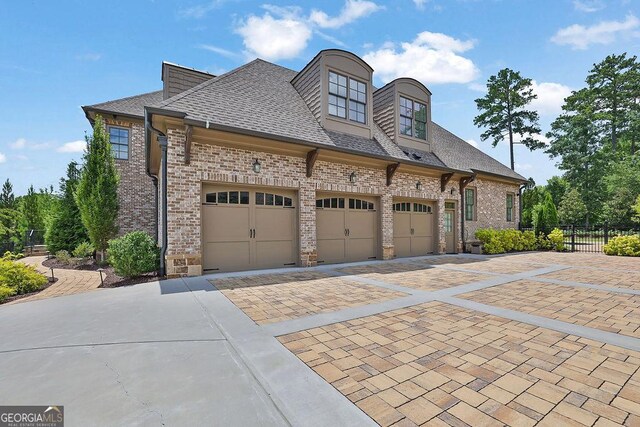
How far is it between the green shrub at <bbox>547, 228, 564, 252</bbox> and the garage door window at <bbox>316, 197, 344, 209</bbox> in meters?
13.2

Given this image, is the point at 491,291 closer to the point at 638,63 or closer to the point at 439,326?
the point at 439,326

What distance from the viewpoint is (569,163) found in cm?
3072

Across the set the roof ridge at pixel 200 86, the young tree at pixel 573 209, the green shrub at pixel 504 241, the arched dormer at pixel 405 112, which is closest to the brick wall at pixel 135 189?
the roof ridge at pixel 200 86

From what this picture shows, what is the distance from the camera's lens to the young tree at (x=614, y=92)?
29.8 meters

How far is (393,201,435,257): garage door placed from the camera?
38.2 ft

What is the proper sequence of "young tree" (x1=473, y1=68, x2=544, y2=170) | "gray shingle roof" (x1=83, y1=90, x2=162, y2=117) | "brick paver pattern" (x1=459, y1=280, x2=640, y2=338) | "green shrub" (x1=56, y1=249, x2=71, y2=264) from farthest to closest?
"young tree" (x1=473, y1=68, x2=544, y2=170) → "gray shingle roof" (x1=83, y1=90, x2=162, y2=117) → "green shrub" (x1=56, y1=249, x2=71, y2=264) → "brick paver pattern" (x1=459, y1=280, x2=640, y2=338)

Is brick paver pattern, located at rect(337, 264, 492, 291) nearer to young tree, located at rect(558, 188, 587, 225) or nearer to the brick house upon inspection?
the brick house

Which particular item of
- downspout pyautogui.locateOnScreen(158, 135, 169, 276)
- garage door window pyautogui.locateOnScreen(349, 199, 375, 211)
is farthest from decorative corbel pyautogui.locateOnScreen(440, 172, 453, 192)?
downspout pyautogui.locateOnScreen(158, 135, 169, 276)

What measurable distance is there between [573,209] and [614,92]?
14.9 m

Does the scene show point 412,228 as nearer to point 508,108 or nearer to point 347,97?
point 347,97

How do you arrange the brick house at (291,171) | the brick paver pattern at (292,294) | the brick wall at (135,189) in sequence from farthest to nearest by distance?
the brick wall at (135,189) < the brick house at (291,171) < the brick paver pattern at (292,294)

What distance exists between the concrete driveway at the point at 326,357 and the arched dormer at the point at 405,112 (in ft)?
29.4

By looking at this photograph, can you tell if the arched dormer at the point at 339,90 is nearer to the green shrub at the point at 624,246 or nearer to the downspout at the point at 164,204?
the downspout at the point at 164,204

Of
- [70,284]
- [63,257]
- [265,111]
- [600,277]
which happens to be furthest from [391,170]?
[63,257]
